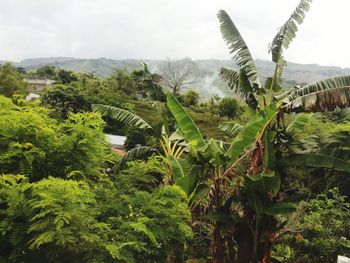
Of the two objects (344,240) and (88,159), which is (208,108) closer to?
(344,240)

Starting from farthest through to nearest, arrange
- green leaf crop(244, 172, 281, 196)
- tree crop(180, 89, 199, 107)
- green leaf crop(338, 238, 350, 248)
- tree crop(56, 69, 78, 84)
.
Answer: tree crop(180, 89, 199, 107)
tree crop(56, 69, 78, 84)
green leaf crop(338, 238, 350, 248)
green leaf crop(244, 172, 281, 196)

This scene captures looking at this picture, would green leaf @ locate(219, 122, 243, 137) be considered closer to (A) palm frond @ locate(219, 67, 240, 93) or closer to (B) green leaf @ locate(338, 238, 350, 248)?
(A) palm frond @ locate(219, 67, 240, 93)

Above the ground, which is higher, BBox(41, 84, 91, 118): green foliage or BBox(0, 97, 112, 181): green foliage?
BBox(0, 97, 112, 181): green foliage

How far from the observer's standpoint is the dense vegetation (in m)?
3.83

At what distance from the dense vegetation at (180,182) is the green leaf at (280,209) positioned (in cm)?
2

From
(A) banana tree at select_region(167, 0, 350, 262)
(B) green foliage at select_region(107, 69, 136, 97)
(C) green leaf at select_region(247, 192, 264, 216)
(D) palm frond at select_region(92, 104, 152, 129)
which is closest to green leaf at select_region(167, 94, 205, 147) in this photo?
(A) banana tree at select_region(167, 0, 350, 262)

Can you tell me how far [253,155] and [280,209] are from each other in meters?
1.22

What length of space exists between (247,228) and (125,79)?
1552 inches

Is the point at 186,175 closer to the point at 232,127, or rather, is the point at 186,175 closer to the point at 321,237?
the point at 232,127

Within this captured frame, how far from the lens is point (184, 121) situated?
7.77 meters

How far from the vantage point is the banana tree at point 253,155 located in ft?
23.5

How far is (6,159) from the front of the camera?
4.28 m

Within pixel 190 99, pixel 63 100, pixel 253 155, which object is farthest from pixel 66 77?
pixel 253 155

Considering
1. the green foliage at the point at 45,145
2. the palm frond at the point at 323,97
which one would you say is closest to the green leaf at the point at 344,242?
the palm frond at the point at 323,97
